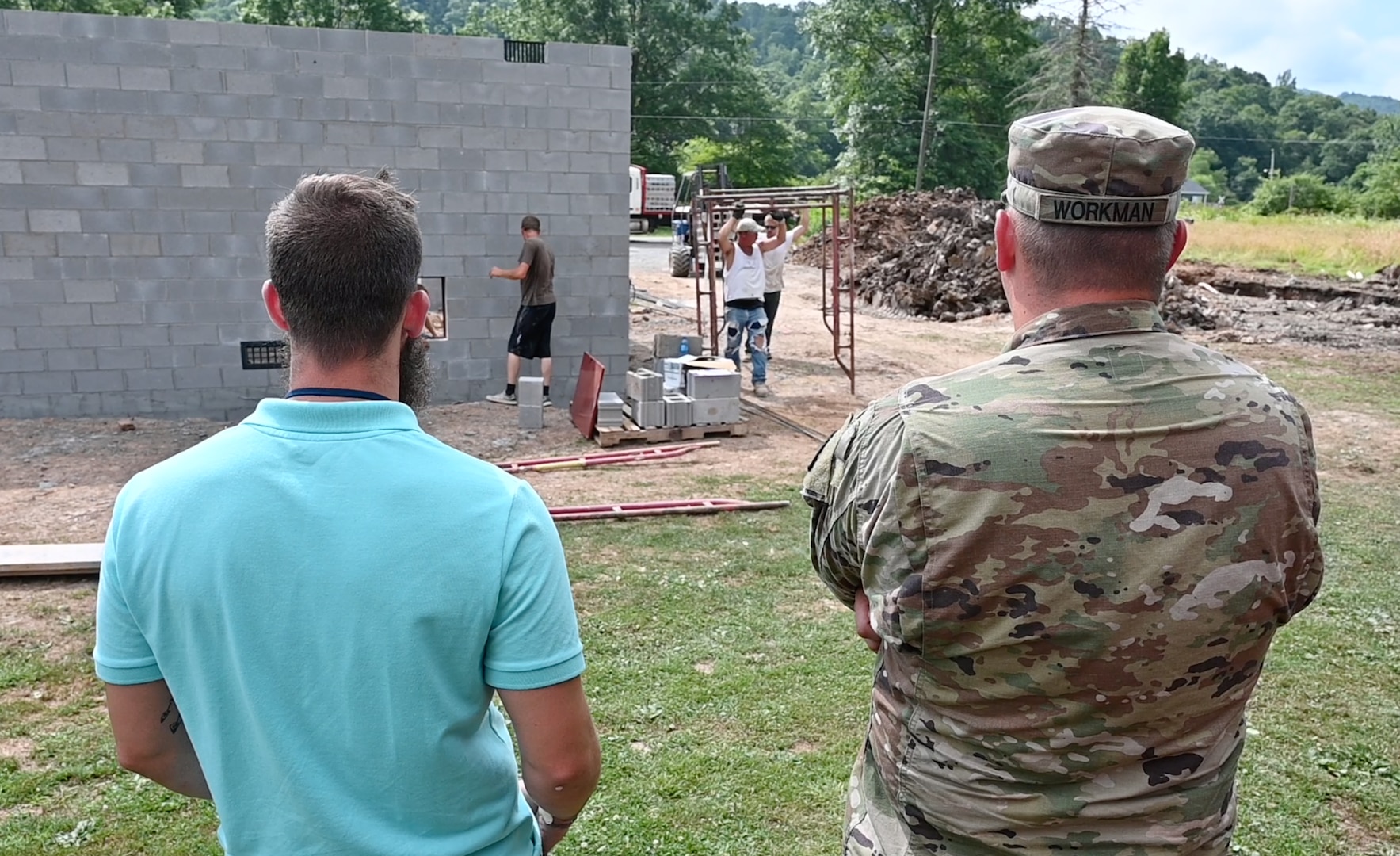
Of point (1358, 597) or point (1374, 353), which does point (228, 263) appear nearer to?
point (1358, 597)

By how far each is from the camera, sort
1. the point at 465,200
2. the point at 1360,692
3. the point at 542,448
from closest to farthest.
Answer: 1. the point at 1360,692
2. the point at 542,448
3. the point at 465,200

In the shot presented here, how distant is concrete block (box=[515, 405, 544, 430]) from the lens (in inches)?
372

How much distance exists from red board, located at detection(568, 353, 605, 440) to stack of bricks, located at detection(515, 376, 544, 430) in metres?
0.35

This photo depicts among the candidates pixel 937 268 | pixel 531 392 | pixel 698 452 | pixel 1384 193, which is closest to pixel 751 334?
pixel 698 452

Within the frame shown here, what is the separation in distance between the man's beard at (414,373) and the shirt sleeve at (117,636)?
0.41 m

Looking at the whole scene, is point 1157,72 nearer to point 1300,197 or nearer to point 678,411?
point 1300,197

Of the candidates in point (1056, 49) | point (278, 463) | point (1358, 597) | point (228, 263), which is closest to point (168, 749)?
point (278, 463)

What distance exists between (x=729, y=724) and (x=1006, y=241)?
2866 millimetres

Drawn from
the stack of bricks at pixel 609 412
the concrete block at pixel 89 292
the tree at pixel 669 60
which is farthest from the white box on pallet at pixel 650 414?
the tree at pixel 669 60

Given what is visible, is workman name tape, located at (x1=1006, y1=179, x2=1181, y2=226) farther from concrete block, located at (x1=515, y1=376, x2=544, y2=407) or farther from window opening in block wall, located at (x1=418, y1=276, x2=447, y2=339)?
window opening in block wall, located at (x1=418, y1=276, x2=447, y2=339)

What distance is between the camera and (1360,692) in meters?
4.49

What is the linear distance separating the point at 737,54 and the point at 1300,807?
48569 millimetres

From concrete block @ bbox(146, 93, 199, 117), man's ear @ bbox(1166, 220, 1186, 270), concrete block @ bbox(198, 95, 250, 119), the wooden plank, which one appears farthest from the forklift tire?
man's ear @ bbox(1166, 220, 1186, 270)

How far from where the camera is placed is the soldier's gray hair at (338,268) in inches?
54.9
